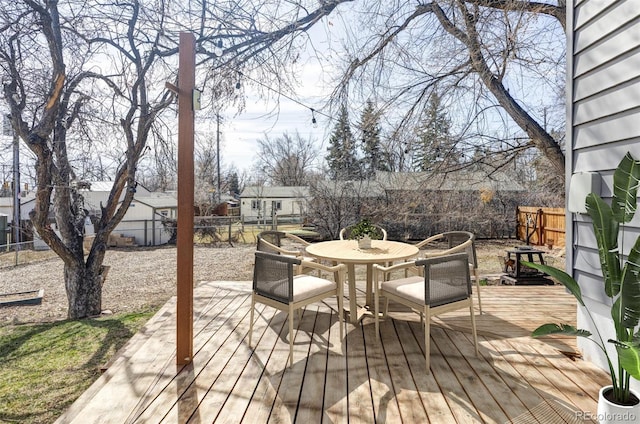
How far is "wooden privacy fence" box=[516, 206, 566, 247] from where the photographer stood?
10719 mm

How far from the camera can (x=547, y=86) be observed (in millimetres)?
4754

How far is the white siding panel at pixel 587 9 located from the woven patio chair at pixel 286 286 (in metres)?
2.56

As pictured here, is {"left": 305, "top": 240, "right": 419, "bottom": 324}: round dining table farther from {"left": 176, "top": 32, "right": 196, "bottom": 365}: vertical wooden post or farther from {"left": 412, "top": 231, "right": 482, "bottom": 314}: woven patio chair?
{"left": 176, "top": 32, "right": 196, "bottom": 365}: vertical wooden post

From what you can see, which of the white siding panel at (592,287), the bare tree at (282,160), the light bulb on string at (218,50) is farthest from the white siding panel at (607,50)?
the bare tree at (282,160)

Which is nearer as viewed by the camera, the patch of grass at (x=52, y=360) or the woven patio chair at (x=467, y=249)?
the patch of grass at (x=52, y=360)

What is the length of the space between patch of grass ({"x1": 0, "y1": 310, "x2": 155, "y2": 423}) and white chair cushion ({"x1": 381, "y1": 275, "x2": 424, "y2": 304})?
2743 millimetres

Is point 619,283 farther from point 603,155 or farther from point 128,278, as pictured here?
point 128,278

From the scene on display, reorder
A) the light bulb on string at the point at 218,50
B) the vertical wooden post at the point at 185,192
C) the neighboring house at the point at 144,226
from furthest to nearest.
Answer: the neighboring house at the point at 144,226 < the light bulb on string at the point at 218,50 < the vertical wooden post at the point at 185,192

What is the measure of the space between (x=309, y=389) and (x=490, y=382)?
118cm

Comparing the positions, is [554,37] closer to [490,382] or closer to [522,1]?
[522,1]

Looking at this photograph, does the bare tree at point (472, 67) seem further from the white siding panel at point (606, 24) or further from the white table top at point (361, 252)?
the white table top at point (361, 252)

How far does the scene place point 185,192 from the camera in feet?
8.09

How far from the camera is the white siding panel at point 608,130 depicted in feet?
6.79

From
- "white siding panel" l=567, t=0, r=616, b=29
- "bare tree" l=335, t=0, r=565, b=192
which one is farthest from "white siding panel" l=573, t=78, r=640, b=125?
"bare tree" l=335, t=0, r=565, b=192
